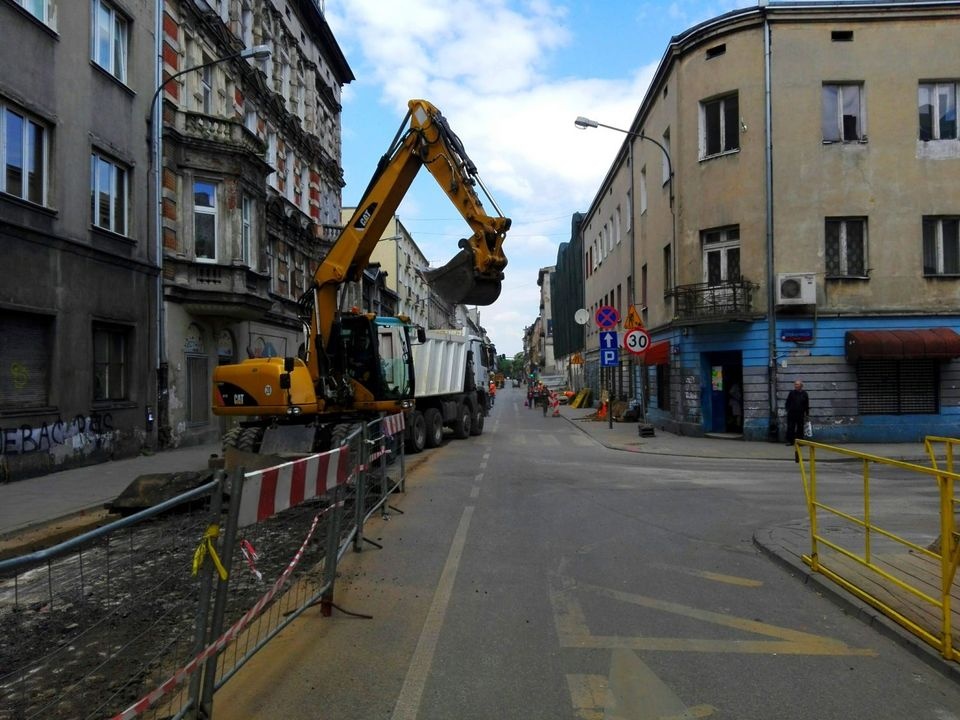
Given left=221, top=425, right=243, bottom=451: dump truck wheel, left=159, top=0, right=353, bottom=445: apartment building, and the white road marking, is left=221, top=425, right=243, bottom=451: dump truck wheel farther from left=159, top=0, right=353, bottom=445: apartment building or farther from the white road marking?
the white road marking

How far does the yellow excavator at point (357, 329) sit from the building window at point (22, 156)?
15.3 ft

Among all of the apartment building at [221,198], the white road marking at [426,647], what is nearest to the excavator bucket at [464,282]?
the apartment building at [221,198]

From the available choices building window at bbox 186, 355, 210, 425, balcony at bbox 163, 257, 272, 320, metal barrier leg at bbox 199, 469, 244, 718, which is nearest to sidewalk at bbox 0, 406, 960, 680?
building window at bbox 186, 355, 210, 425

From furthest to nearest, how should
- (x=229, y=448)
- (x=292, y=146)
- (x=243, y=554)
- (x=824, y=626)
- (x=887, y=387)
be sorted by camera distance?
(x=292, y=146) → (x=887, y=387) → (x=229, y=448) → (x=824, y=626) → (x=243, y=554)

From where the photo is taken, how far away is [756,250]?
18844 mm

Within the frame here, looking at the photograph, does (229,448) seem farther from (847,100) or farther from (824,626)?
(847,100)

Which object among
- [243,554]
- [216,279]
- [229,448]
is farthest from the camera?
[216,279]

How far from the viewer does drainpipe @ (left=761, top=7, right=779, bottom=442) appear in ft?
60.6

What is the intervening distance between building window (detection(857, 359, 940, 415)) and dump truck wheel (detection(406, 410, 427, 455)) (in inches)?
419

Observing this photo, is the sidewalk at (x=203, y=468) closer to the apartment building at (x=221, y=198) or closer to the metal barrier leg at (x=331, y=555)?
the apartment building at (x=221, y=198)

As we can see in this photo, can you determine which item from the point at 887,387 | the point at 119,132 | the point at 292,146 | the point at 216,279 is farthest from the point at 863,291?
the point at 292,146

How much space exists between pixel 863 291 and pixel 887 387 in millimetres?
2417

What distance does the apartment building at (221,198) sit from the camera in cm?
1900

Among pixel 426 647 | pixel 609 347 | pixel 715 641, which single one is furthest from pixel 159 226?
pixel 715 641
